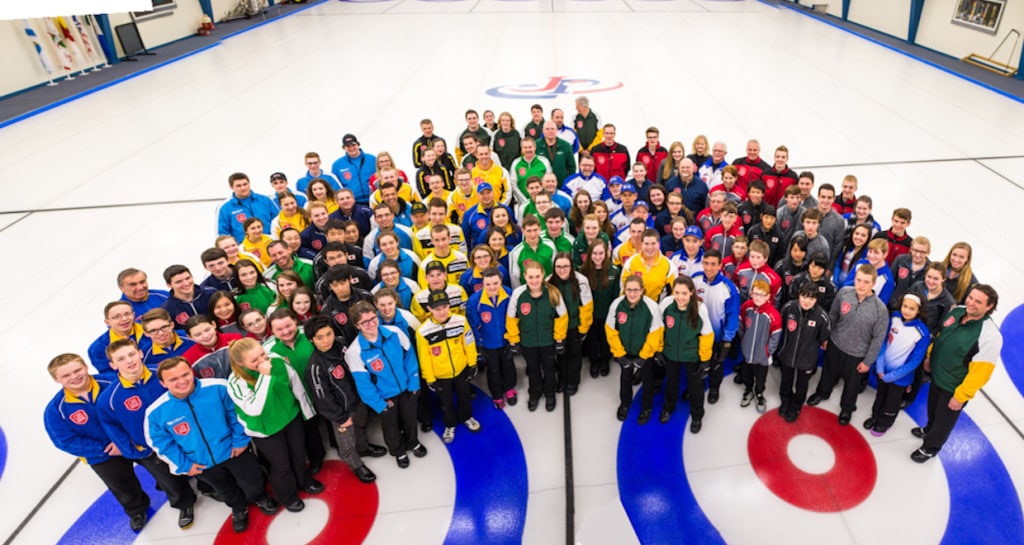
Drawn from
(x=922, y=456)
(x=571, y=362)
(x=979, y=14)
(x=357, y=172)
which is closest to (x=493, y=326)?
(x=571, y=362)

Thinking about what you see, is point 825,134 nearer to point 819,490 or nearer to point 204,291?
point 819,490

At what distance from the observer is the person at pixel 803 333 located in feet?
12.3

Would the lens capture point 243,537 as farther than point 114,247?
No

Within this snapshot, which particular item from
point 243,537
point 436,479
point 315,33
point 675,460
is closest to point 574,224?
point 675,460

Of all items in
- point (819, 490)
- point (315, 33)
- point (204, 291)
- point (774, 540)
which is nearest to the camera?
point (774, 540)

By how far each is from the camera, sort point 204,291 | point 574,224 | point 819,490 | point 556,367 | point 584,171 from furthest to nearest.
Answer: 1. point 584,171
2. point 574,224
3. point 556,367
4. point 204,291
5. point 819,490

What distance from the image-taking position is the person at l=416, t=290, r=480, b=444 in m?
3.75

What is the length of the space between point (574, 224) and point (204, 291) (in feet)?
10.9

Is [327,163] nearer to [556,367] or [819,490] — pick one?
[556,367]

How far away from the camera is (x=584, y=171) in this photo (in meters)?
6.08

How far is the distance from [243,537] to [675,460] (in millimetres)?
3100

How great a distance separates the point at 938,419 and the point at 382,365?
3835 millimetres

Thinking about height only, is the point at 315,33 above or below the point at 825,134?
above

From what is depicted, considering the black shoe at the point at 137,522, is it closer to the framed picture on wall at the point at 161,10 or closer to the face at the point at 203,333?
the face at the point at 203,333
